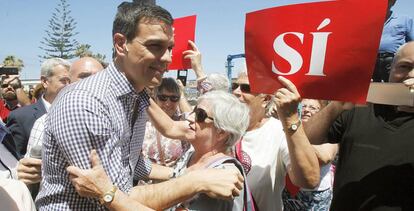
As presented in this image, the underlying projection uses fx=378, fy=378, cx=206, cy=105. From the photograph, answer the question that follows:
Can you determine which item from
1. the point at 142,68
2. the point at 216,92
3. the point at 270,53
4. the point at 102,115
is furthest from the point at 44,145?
the point at 270,53

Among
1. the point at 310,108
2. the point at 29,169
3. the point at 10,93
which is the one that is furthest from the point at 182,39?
the point at 10,93

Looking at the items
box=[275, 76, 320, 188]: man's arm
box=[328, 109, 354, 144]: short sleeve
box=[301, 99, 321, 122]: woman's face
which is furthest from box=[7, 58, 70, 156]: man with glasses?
box=[328, 109, 354, 144]: short sleeve

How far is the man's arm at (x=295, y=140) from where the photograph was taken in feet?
6.73

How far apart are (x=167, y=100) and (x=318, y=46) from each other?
2.59m

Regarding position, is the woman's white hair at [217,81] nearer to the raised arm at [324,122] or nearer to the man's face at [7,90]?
the raised arm at [324,122]

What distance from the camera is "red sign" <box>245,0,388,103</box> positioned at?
6.35ft

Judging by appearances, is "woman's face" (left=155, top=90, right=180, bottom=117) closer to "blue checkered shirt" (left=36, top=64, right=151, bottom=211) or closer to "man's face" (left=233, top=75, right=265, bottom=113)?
"man's face" (left=233, top=75, right=265, bottom=113)

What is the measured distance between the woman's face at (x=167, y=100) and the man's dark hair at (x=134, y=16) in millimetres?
2311

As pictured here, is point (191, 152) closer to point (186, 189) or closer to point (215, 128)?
point (215, 128)

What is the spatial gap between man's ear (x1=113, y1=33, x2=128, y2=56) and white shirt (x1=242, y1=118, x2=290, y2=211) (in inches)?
46.5

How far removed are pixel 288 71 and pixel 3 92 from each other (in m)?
6.51

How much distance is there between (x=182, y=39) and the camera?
4.14m

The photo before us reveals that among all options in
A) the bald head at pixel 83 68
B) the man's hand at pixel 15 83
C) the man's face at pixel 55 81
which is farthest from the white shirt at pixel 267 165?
the man's hand at pixel 15 83

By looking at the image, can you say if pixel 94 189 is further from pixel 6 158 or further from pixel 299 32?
pixel 299 32
